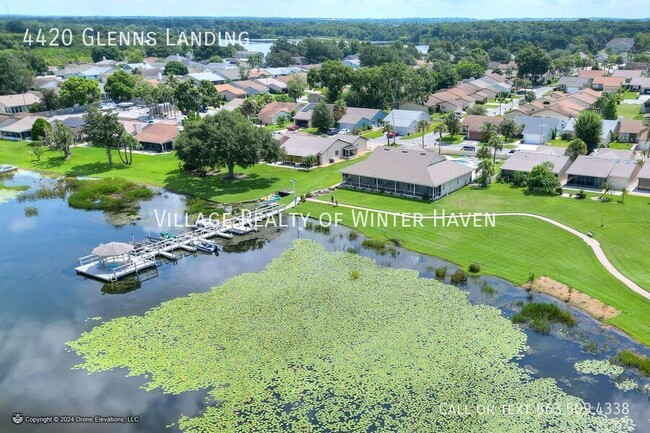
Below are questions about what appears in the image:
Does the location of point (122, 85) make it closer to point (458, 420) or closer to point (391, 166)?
point (391, 166)

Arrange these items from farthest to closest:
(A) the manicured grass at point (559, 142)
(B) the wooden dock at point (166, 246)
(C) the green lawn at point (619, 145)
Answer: (A) the manicured grass at point (559, 142), (C) the green lawn at point (619, 145), (B) the wooden dock at point (166, 246)

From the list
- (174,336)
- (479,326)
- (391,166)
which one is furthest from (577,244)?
(174,336)

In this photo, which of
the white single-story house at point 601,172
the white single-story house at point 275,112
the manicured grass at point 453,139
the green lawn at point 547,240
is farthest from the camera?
the white single-story house at point 275,112

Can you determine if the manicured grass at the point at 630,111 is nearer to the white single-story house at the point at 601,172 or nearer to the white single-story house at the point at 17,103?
the white single-story house at the point at 601,172

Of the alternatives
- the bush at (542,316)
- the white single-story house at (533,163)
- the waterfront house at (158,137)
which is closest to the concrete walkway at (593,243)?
the bush at (542,316)

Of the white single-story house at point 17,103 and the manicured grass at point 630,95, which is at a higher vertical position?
the manicured grass at point 630,95

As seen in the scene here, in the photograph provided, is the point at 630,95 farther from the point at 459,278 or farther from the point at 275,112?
the point at 459,278
